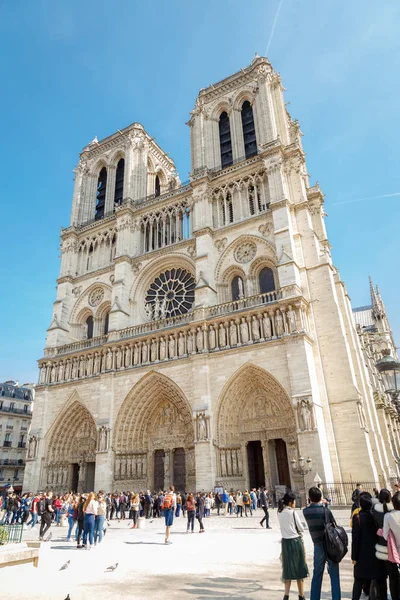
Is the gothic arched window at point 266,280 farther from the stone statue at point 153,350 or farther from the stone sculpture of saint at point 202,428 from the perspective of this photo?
the stone sculpture of saint at point 202,428

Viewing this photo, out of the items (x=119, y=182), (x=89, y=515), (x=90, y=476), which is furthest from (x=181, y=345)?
(x=119, y=182)

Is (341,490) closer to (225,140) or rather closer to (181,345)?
(181,345)

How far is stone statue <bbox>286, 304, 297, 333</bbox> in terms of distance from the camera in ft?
55.6

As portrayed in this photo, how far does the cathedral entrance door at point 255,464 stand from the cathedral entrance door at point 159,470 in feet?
15.0

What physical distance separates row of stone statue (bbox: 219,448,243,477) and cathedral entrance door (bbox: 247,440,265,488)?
0.59 m

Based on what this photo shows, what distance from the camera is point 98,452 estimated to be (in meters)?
19.7

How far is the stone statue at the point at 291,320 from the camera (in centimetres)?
1694

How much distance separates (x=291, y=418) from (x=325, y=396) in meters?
1.67

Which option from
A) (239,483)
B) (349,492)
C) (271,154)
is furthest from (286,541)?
(271,154)

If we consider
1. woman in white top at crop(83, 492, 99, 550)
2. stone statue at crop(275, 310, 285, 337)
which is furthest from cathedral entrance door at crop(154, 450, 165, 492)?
woman in white top at crop(83, 492, 99, 550)

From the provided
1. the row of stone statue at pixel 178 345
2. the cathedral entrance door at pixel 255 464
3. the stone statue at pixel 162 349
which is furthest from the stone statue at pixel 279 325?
the stone statue at pixel 162 349

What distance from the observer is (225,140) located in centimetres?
2567

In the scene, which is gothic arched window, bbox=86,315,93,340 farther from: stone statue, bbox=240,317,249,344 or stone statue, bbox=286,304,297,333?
stone statue, bbox=286,304,297,333

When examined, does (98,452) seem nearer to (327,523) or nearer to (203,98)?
(327,523)
